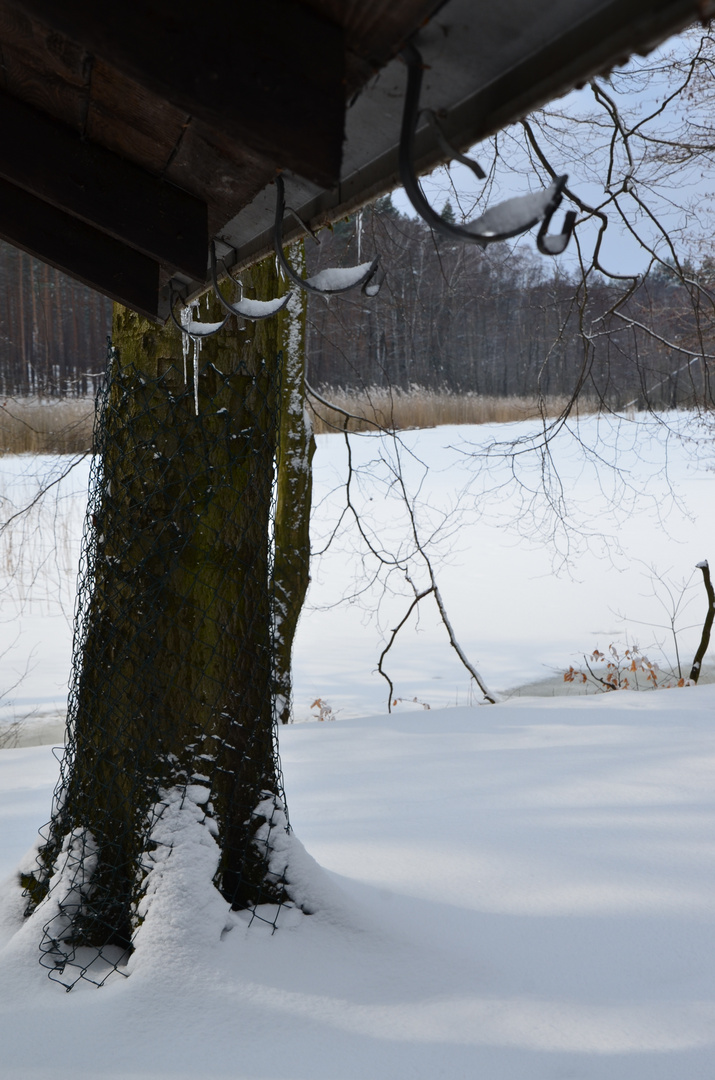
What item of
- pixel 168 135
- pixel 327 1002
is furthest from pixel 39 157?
pixel 327 1002

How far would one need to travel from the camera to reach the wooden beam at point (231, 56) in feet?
3.01

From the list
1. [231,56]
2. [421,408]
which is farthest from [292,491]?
[421,408]

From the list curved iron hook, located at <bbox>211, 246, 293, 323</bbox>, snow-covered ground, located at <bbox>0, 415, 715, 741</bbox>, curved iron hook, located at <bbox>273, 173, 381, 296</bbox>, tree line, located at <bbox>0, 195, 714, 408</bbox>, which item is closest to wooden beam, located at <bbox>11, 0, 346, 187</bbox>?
curved iron hook, located at <bbox>273, 173, 381, 296</bbox>

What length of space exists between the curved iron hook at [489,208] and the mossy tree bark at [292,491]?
4.48m

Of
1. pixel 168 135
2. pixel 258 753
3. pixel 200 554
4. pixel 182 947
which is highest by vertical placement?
pixel 168 135

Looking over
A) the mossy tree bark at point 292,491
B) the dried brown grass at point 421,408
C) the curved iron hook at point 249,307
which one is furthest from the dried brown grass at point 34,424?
the curved iron hook at point 249,307

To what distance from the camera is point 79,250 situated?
2.03 m

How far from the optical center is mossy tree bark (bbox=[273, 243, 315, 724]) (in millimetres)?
5477

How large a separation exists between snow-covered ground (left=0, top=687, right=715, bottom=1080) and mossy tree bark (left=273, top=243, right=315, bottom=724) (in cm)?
226

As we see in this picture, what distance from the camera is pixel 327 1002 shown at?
189 cm

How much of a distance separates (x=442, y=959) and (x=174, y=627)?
1153 mm

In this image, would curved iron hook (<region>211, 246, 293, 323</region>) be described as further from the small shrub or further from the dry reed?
the small shrub

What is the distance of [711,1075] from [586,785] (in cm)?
160

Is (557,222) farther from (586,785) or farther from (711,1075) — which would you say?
(711,1075)
